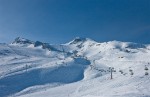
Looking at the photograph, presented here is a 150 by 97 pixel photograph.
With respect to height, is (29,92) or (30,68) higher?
(30,68)

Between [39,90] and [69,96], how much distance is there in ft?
60.6

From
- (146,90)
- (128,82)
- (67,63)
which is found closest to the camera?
(146,90)

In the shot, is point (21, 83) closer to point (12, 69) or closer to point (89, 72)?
point (12, 69)

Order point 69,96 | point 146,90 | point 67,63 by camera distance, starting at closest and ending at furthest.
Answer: point 146,90, point 69,96, point 67,63

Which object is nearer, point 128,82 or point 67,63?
point 128,82

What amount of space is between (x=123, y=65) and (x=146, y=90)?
241ft

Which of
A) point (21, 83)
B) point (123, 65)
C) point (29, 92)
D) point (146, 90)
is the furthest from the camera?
point (123, 65)

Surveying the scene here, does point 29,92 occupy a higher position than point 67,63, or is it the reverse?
point 67,63

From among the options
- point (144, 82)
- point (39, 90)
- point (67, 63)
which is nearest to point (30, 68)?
point (67, 63)

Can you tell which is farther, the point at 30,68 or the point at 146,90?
the point at 30,68

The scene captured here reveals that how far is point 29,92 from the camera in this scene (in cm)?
8450

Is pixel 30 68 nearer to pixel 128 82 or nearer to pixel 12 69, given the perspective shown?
pixel 12 69

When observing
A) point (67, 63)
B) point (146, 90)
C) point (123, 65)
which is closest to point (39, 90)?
point (146, 90)

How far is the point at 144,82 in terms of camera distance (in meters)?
75.2
